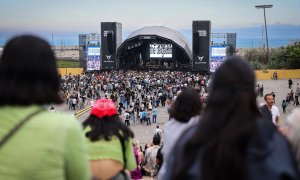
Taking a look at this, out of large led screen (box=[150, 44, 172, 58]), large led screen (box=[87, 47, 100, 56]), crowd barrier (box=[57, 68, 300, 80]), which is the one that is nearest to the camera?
crowd barrier (box=[57, 68, 300, 80])

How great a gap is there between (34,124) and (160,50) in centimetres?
5473

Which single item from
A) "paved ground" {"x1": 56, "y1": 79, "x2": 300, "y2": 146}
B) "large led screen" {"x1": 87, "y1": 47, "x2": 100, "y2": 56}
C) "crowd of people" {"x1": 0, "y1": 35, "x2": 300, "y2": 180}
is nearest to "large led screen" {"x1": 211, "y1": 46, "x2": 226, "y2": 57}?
"paved ground" {"x1": 56, "y1": 79, "x2": 300, "y2": 146}

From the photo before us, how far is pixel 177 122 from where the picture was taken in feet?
13.0

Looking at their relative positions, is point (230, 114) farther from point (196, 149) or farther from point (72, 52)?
point (72, 52)

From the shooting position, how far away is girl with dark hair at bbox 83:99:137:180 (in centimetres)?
336

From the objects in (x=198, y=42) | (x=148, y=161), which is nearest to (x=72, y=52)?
(x=198, y=42)

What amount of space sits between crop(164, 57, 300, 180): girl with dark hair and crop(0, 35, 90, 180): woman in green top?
1.65 feet

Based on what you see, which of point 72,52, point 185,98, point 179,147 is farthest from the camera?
point 72,52

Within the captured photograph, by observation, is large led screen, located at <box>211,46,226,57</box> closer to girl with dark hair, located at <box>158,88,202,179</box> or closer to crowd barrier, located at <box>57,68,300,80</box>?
crowd barrier, located at <box>57,68,300,80</box>

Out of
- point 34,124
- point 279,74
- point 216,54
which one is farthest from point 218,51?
point 34,124

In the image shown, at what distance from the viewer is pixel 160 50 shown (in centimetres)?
5641

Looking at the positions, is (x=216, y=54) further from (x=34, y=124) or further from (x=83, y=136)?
Answer: (x=34, y=124)

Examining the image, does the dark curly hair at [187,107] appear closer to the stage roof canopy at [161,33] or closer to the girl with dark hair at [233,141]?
the girl with dark hair at [233,141]

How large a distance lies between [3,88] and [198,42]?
47392 mm
